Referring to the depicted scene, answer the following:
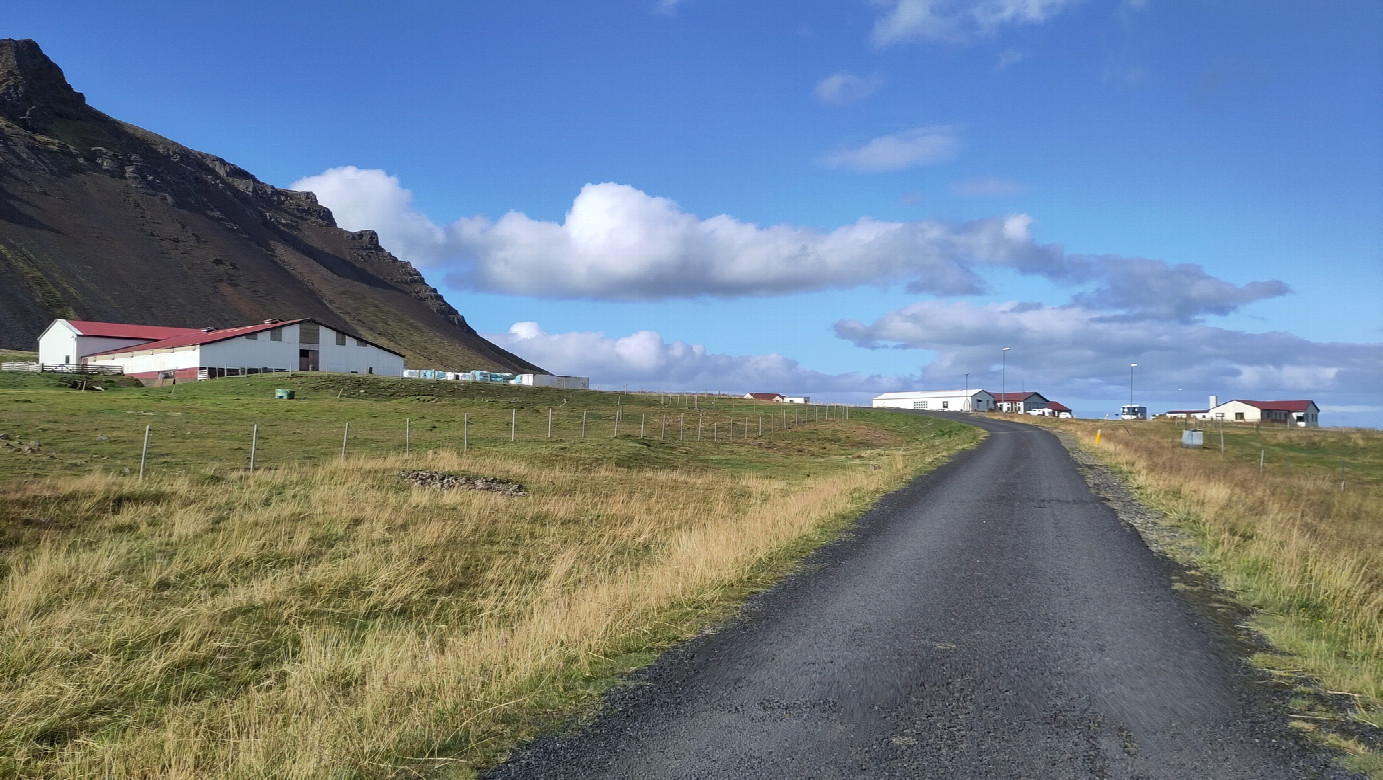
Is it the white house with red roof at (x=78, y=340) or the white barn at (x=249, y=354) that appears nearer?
the white barn at (x=249, y=354)

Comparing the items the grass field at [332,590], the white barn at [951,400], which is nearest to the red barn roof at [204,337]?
the grass field at [332,590]

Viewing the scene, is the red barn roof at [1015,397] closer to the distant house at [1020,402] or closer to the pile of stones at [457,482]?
the distant house at [1020,402]

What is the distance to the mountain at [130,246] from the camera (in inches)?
4884

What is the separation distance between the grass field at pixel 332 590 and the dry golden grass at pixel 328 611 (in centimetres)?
4

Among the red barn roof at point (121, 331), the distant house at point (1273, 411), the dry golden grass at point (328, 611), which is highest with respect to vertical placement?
the red barn roof at point (121, 331)

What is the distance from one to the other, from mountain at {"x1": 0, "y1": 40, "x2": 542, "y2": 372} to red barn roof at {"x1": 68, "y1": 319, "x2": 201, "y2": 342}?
2473 cm

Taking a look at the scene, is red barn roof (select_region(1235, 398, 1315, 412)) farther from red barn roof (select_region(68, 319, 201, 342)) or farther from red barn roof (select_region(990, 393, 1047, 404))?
red barn roof (select_region(68, 319, 201, 342))

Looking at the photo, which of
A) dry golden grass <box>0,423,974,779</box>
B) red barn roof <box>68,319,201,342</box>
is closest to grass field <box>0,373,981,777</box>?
dry golden grass <box>0,423,974,779</box>

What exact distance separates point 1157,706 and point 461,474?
20.8m

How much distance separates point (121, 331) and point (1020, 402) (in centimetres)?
14280

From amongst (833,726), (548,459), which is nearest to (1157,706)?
(833,726)

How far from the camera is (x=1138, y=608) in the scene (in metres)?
9.32

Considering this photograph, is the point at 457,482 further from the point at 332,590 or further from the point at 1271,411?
the point at 1271,411

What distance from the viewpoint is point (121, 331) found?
9175cm
